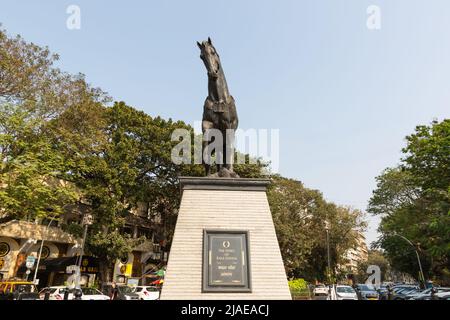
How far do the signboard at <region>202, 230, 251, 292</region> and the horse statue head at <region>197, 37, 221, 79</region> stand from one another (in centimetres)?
521

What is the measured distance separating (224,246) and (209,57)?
6.01 m

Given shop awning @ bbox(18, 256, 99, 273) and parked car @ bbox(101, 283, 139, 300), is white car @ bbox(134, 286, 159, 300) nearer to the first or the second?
parked car @ bbox(101, 283, 139, 300)

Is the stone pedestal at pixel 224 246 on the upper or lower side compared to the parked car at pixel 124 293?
upper

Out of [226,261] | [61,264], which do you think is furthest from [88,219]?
[226,261]

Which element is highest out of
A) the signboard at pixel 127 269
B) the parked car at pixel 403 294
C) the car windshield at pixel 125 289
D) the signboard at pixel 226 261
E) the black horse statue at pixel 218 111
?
the black horse statue at pixel 218 111

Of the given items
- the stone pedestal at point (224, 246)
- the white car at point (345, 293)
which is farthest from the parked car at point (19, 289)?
the white car at point (345, 293)

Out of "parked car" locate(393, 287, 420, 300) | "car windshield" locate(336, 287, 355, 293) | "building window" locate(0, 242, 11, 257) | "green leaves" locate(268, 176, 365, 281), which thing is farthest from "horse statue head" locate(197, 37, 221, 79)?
"green leaves" locate(268, 176, 365, 281)

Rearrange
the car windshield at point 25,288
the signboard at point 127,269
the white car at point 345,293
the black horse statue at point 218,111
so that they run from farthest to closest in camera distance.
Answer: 1. the signboard at point 127,269
2. the white car at point 345,293
3. the car windshield at point 25,288
4. the black horse statue at point 218,111

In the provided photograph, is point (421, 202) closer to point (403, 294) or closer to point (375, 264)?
point (403, 294)

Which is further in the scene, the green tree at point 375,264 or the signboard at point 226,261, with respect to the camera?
the green tree at point 375,264

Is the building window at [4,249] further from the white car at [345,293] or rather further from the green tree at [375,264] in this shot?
the green tree at [375,264]

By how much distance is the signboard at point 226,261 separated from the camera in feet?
25.9
